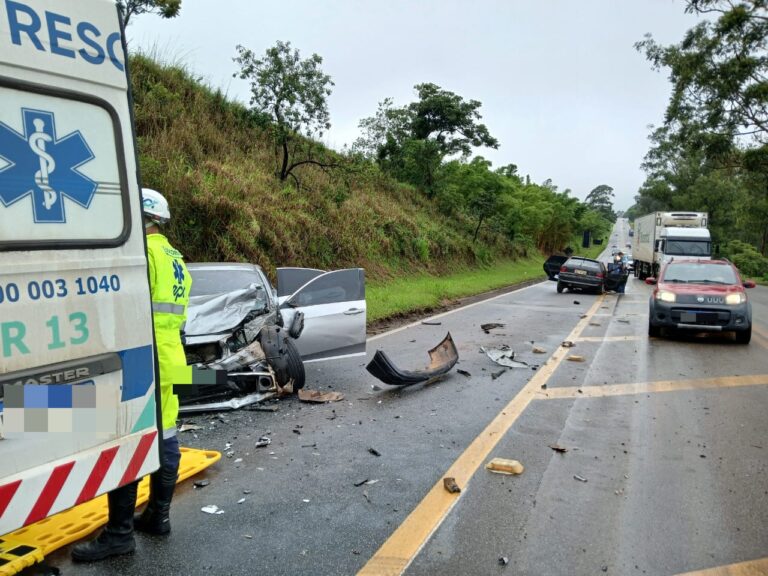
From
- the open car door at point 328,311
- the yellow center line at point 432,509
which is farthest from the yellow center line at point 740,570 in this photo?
the open car door at point 328,311

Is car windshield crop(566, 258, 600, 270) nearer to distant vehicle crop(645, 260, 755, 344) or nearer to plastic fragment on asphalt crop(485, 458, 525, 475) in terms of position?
distant vehicle crop(645, 260, 755, 344)

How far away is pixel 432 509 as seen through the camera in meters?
3.77

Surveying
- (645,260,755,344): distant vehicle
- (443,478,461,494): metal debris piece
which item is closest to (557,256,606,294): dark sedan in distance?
(645,260,755,344): distant vehicle

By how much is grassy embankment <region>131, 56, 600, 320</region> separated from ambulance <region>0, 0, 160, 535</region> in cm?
1011

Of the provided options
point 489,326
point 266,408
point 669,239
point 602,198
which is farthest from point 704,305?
point 602,198

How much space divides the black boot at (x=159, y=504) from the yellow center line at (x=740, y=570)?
2848 mm

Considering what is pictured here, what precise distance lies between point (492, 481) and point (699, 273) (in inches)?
378

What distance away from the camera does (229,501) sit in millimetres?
3869

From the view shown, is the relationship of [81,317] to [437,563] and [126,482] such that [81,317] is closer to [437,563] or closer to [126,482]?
[126,482]

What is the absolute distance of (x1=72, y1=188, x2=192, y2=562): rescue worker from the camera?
3.17 meters

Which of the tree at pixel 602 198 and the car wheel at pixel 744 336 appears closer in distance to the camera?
the car wheel at pixel 744 336

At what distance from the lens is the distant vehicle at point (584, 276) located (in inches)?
869

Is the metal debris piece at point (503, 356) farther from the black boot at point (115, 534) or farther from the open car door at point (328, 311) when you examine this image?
the black boot at point (115, 534)

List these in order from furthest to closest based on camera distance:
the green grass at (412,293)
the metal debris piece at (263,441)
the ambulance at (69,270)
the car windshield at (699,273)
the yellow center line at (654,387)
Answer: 1. the green grass at (412,293)
2. the car windshield at (699,273)
3. the yellow center line at (654,387)
4. the metal debris piece at (263,441)
5. the ambulance at (69,270)
